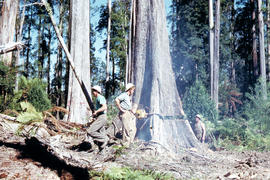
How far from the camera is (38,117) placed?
241 inches

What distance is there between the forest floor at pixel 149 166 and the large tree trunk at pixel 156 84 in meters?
0.83

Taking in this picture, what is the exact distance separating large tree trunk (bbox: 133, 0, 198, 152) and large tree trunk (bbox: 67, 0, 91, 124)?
1.92m

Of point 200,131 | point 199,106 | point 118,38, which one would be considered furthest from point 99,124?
point 118,38

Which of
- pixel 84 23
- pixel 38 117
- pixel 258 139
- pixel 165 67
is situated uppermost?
pixel 84 23

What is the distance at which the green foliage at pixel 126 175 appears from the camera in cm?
453

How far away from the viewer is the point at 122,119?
23.7ft

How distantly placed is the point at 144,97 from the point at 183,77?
24.1m

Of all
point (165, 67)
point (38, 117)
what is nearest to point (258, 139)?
point (165, 67)

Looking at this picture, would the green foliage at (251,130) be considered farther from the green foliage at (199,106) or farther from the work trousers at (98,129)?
the work trousers at (98,129)

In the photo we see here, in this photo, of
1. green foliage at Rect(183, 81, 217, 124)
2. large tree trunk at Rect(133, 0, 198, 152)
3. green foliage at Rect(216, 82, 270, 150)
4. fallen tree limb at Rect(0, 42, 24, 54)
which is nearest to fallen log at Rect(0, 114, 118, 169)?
fallen tree limb at Rect(0, 42, 24, 54)

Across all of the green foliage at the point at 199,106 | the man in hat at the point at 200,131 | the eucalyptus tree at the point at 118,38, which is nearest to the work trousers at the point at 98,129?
→ the man in hat at the point at 200,131

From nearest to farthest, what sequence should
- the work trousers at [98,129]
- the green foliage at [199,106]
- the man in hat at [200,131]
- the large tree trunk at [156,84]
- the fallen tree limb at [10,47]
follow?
the fallen tree limb at [10,47] < the work trousers at [98,129] < the large tree trunk at [156,84] < the man in hat at [200,131] < the green foliage at [199,106]

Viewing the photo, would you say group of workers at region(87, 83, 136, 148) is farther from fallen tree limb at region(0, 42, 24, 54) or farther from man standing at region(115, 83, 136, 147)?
fallen tree limb at region(0, 42, 24, 54)

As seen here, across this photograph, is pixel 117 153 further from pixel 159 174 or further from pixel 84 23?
pixel 84 23
